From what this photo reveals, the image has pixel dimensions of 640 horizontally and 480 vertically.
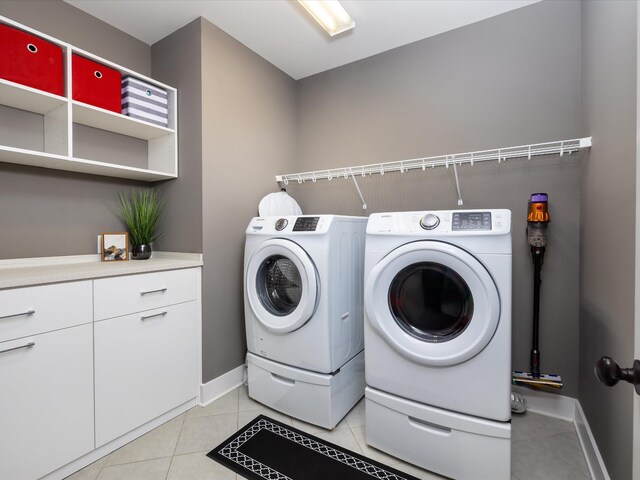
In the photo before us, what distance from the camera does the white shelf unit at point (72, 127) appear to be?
58.2 inches

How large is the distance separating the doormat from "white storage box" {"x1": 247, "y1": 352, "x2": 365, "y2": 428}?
114mm

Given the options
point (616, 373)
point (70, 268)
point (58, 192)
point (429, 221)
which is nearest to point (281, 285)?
point (429, 221)

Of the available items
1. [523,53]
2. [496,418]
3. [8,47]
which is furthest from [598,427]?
[8,47]

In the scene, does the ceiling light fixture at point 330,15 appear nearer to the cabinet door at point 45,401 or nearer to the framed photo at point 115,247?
the framed photo at point 115,247

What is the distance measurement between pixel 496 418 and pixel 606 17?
1703mm

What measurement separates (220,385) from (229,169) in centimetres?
145

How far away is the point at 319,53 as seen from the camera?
2369 mm

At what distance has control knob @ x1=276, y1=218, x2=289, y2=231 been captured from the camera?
1.75 meters

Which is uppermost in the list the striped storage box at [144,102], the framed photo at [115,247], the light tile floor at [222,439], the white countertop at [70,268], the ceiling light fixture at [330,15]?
the ceiling light fixture at [330,15]

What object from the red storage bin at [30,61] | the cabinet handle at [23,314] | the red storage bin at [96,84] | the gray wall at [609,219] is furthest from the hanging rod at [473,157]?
the cabinet handle at [23,314]

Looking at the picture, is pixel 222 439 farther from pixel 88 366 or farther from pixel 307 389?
pixel 88 366

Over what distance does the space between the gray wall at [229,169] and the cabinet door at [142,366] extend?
144mm

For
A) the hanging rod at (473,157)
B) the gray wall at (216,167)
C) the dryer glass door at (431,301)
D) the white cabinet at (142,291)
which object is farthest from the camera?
the gray wall at (216,167)

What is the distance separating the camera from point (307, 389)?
1.67 m
